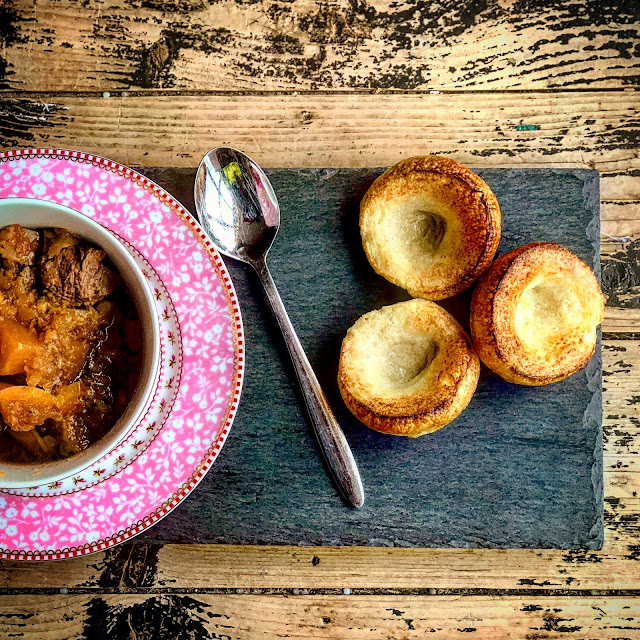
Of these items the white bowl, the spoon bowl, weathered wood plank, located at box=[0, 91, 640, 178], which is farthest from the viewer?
weathered wood plank, located at box=[0, 91, 640, 178]

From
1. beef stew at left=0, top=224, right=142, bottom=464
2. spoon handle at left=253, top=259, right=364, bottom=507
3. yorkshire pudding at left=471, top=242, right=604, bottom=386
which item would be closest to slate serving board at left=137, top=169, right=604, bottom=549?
spoon handle at left=253, top=259, right=364, bottom=507

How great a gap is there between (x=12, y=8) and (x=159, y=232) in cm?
90

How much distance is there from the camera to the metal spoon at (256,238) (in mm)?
1590

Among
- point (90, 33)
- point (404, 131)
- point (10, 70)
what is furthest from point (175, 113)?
point (404, 131)

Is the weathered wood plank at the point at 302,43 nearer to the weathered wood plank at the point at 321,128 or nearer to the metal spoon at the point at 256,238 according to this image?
the weathered wood plank at the point at 321,128

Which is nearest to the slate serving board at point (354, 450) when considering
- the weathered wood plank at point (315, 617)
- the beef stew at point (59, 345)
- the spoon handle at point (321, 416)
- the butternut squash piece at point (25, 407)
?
the spoon handle at point (321, 416)

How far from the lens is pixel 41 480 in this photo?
1156 mm

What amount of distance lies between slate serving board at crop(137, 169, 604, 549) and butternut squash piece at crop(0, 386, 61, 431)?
500 millimetres

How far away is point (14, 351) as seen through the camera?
122cm

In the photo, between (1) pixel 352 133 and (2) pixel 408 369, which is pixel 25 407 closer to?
(2) pixel 408 369

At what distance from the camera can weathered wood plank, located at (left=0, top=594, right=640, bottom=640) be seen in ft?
5.80

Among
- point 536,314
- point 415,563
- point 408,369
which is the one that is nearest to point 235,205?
point 408,369

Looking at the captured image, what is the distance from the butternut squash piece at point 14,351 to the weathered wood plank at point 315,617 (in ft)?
2.82

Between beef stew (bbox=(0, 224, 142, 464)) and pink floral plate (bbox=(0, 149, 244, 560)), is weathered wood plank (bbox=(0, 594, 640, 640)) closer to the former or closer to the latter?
pink floral plate (bbox=(0, 149, 244, 560))
